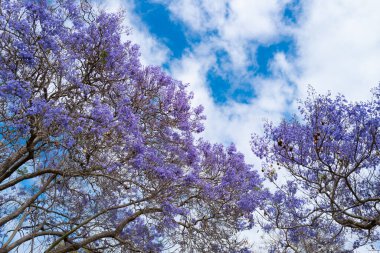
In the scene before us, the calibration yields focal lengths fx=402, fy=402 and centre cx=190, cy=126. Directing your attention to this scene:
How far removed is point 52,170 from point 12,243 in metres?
2.08

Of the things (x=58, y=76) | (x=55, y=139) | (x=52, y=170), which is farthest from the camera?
(x=58, y=76)

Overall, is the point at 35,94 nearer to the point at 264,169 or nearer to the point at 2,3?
the point at 2,3

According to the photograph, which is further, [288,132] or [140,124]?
[140,124]

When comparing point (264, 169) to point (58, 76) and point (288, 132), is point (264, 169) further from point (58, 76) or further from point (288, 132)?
point (58, 76)

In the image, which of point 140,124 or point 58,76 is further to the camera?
point 140,124

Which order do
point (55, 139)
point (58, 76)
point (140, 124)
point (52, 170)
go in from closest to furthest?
point (55, 139)
point (52, 170)
point (58, 76)
point (140, 124)

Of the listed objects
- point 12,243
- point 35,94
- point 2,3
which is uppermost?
point 2,3

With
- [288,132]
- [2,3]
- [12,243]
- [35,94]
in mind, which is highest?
[2,3]

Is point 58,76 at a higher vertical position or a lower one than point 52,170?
higher

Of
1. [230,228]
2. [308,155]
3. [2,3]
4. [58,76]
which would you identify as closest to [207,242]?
[230,228]

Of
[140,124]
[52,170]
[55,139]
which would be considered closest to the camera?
[55,139]

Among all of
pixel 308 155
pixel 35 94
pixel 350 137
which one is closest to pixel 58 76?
pixel 35 94

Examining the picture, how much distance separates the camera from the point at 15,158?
8.11 m

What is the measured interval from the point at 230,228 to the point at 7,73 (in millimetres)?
5699
